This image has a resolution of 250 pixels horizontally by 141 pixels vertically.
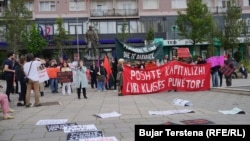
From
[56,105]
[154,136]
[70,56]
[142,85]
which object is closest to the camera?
[154,136]

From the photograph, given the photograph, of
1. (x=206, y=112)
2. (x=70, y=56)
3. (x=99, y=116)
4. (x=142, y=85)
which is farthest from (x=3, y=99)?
(x=70, y=56)

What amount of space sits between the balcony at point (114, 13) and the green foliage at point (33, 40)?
923 cm

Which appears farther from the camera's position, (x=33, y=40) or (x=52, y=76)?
(x=33, y=40)

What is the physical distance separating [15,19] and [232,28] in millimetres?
24295

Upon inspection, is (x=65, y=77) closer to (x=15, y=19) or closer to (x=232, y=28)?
(x=15, y=19)

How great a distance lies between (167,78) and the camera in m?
17.1

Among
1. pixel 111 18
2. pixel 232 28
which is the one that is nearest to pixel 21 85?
pixel 232 28

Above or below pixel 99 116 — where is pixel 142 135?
above

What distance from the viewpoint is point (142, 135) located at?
3.68 m

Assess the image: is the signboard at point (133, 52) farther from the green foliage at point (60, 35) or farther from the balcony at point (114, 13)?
the balcony at point (114, 13)

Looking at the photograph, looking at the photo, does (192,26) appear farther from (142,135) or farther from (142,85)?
(142,135)

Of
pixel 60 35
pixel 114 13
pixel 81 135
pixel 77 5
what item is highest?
pixel 77 5

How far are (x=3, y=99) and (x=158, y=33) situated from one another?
46.2 meters

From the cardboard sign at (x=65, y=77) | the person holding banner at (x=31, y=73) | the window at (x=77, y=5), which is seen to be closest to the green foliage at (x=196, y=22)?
the window at (x=77, y=5)
